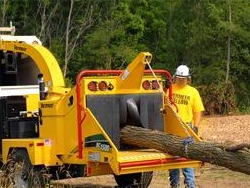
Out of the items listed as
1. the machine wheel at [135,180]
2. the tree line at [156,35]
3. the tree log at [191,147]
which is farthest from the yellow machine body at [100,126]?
the tree line at [156,35]

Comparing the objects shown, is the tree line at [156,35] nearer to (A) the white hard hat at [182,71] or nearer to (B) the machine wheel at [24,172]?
(A) the white hard hat at [182,71]

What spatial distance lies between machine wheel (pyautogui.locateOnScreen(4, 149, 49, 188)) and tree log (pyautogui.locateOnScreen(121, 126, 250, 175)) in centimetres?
140

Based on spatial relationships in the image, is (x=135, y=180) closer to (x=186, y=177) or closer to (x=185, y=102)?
(x=186, y=177)

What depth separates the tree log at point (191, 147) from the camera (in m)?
7.84

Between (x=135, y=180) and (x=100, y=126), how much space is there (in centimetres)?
202

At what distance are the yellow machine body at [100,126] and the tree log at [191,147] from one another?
0.46 ft

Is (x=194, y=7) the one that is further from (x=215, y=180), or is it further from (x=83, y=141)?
(x=83, y=141)

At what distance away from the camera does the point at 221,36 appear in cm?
3731

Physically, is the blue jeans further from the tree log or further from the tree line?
the tree line

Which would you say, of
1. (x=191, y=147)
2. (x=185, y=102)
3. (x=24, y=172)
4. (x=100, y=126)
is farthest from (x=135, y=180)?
(x=191, y=147)

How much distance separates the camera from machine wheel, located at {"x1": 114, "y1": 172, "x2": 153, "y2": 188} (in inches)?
406

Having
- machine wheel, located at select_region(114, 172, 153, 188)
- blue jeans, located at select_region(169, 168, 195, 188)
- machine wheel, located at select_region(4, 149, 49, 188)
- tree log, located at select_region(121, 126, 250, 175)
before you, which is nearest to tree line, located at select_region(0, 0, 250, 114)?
machine wheel, located at select_region(114, 172, 153, 188)

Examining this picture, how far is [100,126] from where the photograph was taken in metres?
8.76

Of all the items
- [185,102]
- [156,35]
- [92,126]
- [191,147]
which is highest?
[156,35]
